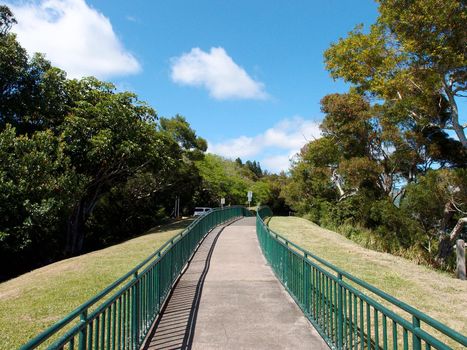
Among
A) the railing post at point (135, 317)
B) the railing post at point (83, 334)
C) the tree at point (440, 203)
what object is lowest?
the railing post at point (135, 317)

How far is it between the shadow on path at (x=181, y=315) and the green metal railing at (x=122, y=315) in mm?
176

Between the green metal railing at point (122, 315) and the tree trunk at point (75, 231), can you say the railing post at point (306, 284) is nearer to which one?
the green metal railing at point (122, 315)

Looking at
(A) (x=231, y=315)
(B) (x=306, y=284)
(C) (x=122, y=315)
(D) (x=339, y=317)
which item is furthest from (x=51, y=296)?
(D) (x=339, y=317)

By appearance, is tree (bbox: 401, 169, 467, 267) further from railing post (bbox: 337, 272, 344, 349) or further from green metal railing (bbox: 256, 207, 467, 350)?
railing post (bbox: 337, 272, 344, 349)

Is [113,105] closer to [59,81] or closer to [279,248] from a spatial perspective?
[59,81]

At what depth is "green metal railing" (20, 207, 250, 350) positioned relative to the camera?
3290 millimetres

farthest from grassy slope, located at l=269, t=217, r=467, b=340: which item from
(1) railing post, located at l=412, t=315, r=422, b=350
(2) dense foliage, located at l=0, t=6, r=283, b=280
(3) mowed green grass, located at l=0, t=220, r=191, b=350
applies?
(2) dense foliage, located at l=0, t=6, r=283, b=280

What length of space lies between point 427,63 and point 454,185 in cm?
620

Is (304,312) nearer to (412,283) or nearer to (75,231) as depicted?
(412,283)

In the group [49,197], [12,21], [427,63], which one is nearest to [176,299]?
[49,197]

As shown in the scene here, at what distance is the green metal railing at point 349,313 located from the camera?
3.49 meters

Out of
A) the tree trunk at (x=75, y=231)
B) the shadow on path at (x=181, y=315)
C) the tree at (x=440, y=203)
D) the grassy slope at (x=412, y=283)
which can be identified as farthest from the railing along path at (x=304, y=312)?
the tree trunk at (x=75, y=231)

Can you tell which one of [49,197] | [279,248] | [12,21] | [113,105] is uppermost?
[12,21]

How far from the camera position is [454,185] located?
60.7ft
